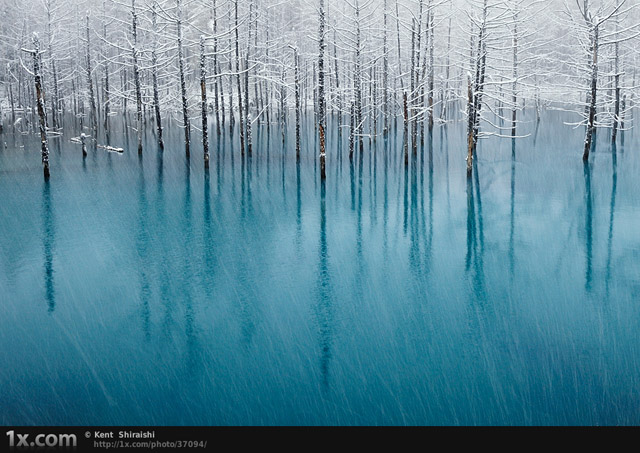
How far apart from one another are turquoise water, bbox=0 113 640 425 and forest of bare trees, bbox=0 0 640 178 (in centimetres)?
616

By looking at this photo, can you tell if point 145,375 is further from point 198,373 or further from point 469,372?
point 469,372

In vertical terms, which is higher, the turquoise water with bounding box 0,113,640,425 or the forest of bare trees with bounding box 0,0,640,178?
the forest of bare trees with bounding box 0,0,640,178

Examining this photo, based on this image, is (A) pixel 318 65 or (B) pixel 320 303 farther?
(A) pixel 318 65

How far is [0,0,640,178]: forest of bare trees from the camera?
27.8 metres

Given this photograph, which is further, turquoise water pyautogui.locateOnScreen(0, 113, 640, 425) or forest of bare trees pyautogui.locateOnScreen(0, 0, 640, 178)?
forest of bare trees pyautogui.locateOnScreen(0, 0, 640, 178)

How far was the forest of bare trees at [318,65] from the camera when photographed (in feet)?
91.4

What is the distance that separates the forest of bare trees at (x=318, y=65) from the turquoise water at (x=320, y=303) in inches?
243

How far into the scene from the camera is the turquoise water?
7.72m

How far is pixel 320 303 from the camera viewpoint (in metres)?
11.4

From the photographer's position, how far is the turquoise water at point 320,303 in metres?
7.72

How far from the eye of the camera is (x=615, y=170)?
27172mm

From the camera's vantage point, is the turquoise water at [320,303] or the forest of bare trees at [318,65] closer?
the turquoise water at [320,303]

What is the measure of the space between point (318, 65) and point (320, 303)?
17953 mm

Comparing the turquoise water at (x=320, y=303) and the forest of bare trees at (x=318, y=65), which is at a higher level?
the forest of bare trees at (x=318, y=65)
